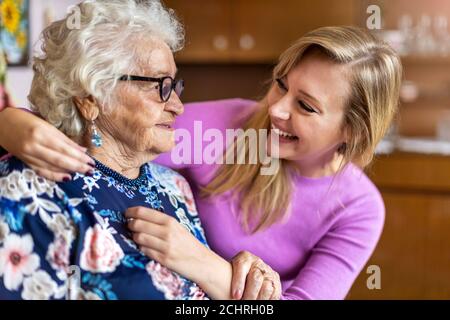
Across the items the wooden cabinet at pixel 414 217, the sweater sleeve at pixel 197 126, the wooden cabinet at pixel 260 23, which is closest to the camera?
the sweater sleeve at pixel 197 126

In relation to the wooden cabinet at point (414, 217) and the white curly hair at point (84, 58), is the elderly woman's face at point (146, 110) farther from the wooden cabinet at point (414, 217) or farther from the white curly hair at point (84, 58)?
the wooden cabinet at point (414, 217)

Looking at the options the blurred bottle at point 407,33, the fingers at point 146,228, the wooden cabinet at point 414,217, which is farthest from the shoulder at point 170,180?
the blurred bottle at point 407,33

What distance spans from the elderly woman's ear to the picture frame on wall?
25 cm

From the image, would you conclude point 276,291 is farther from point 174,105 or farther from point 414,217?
point 414,217

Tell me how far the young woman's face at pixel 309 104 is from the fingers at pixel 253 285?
0.64 feet

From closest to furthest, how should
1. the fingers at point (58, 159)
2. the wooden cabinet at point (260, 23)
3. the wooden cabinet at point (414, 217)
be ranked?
the fingers at point (58, 159) < the wooden cabinet at point (414, 217) < the wooden cabinet at point (260, 23)

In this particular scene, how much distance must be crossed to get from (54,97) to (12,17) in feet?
1.10

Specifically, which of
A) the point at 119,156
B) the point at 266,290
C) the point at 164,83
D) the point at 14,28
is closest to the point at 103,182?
the point at 119,156

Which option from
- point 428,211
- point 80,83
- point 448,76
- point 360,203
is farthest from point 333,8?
point 80,83

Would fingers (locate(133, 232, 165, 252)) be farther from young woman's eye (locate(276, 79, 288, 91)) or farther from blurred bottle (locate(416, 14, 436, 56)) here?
blurred bottle (locate(416, 14, 436, 56))

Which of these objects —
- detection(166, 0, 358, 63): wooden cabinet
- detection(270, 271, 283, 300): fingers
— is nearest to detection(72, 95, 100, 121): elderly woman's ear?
detection(270, 271, 283, 300): fingers

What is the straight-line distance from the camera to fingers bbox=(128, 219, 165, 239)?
0.83 metres

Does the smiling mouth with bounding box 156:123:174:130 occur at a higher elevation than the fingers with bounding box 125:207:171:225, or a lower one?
higher

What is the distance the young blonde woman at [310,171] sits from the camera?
92 centimetres
